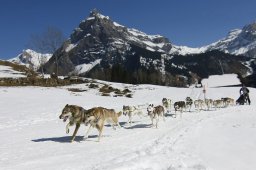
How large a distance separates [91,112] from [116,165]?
192 inches

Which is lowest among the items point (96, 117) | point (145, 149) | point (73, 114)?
point (145, 149)

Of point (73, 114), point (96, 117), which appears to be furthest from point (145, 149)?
point (73, 114)

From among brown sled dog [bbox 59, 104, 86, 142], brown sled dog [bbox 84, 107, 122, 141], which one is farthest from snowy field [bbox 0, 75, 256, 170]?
brown sled dog [bbox 59, 104, 86, 142]

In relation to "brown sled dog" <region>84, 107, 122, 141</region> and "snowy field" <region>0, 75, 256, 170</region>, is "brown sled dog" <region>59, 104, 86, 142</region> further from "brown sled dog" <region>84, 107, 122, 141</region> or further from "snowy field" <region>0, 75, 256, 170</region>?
"snowy field" <region>0, 75, 256, 170</region>

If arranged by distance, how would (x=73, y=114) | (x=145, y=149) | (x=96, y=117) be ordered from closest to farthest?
(x=145, y=149) → (x=73, y=114) → (x=96, y=117)

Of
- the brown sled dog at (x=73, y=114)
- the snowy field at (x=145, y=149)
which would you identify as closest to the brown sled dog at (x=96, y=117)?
the brown sled dog at (x=73, y=114)

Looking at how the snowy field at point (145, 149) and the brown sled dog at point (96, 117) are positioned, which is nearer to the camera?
the snowy field at point (145, 149)

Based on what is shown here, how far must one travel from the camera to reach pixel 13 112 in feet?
98.7

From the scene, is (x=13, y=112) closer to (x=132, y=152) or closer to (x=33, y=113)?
(x=33, y=113)

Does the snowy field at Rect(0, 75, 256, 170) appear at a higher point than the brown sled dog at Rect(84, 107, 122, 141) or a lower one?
lower

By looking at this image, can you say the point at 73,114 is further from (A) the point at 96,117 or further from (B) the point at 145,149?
(B) the point at 145,149

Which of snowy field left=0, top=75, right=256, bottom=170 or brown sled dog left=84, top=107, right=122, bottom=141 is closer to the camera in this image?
snowy field left=0, top=75, right=256, bottom=170

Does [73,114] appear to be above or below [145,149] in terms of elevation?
above

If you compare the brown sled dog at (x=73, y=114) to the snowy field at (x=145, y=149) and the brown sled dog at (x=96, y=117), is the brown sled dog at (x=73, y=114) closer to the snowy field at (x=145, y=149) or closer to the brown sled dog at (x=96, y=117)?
the brown sled dog at (x=96, y=117)
